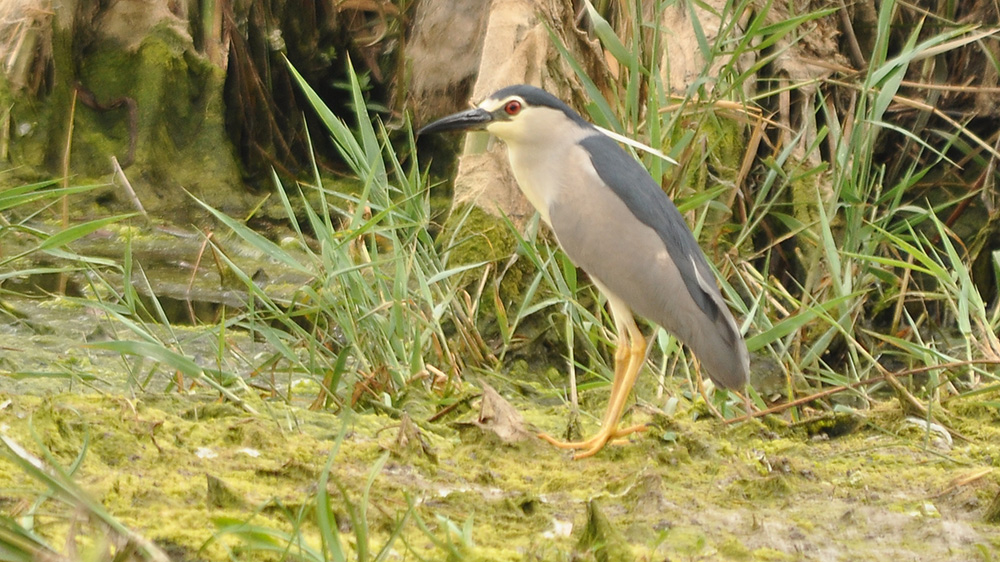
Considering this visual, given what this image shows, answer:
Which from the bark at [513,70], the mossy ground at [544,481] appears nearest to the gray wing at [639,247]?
the mossy ground at [544,481]

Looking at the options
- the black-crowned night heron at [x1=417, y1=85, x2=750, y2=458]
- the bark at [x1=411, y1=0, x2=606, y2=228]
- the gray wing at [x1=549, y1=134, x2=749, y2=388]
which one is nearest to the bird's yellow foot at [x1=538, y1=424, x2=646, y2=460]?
the black-crowned night heron at [x1=417, y1=85, x2=750, y2=458]

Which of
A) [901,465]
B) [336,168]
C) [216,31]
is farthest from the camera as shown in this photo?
[336,168]

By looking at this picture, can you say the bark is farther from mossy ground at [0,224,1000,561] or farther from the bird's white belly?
mossy ground at [0,224,1000,561]

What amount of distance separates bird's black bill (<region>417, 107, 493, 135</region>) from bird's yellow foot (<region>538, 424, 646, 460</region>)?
121cm

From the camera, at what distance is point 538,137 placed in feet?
12.7

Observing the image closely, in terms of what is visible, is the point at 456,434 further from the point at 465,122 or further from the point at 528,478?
the point at 465,122

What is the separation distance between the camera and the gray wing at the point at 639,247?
137 inches

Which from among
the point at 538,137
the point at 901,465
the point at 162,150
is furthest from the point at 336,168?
the point at 901,465

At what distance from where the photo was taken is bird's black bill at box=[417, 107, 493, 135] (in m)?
3.86

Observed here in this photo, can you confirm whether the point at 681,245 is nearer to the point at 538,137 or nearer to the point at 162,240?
the point at 538,137

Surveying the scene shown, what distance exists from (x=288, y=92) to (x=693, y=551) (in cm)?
626

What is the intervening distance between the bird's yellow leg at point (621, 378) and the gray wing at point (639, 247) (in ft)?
0.28

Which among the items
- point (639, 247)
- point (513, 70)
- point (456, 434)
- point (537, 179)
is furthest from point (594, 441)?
point (513, 70)

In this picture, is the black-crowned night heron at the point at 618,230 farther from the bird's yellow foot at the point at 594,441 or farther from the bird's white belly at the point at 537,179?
the bird's yellow foot at the point at 594,441
